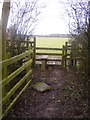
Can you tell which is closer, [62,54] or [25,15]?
[25,15]

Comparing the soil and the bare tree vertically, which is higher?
the bare tree

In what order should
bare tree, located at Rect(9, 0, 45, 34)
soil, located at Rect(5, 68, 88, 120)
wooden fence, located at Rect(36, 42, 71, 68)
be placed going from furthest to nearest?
wooden fence, located at Rect(36, 42, 71, 68) < bare tree, located at Rect(9, 0, 45, 34) < soil, located at Rect(5, 68, 88, 120)

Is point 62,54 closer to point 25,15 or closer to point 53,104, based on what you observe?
point 25,15

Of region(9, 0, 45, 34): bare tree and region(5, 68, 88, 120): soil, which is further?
region(9, 0, 45, 34): bare tree

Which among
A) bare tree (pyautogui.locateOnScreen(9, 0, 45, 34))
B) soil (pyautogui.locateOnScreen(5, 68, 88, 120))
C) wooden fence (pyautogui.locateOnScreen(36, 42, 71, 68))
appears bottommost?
soil (pyautogui.locateOnScreen(5, 68, 88, 120))

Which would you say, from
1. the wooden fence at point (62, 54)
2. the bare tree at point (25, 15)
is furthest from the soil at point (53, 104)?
the wooden fence at point (62, 54)

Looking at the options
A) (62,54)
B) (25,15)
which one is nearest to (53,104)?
(25,15)

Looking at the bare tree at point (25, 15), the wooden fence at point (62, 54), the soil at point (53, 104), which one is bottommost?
the soil at point (53, 104)

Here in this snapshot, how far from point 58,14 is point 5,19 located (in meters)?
2.44

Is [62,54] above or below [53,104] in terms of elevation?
above

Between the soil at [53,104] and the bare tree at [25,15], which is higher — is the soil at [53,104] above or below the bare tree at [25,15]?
below

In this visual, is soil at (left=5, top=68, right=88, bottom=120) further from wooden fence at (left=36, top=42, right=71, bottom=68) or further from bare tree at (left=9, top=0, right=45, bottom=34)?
wooden fence at (left=36, top=42, right=71, bottom=68)

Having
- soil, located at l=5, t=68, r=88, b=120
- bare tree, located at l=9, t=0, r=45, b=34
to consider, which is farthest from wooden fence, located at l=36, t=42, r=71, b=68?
soil, located at l=5, t=68, r=88, b=120

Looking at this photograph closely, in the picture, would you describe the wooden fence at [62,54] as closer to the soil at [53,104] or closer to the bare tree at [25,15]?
the bare tree at [25,15]
